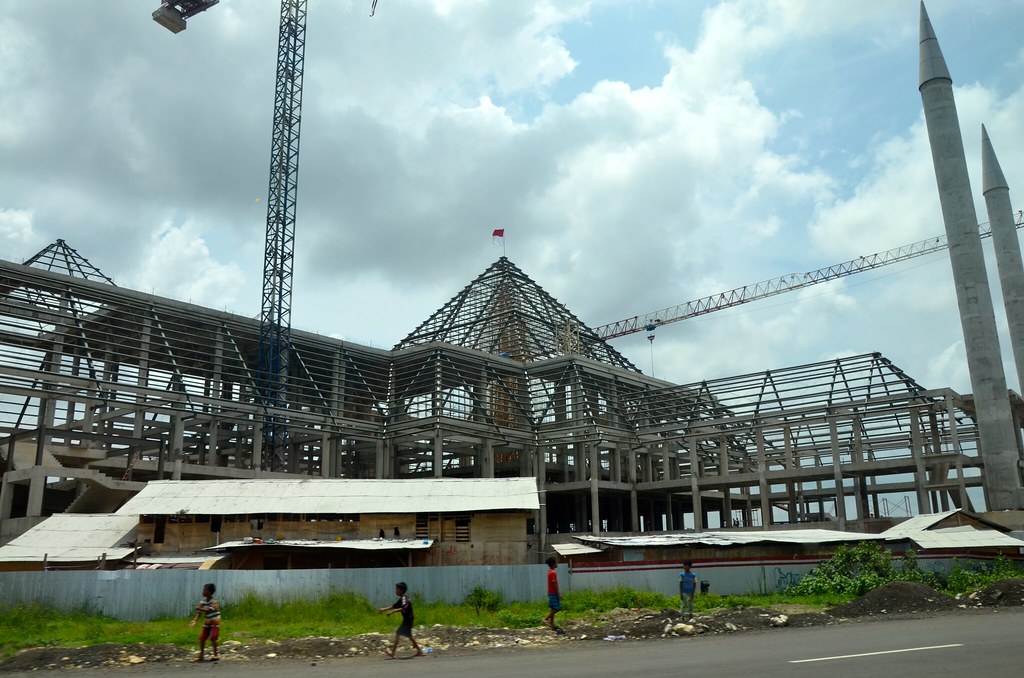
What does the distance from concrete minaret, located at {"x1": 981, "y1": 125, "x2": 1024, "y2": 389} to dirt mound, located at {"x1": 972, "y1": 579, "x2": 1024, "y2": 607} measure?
49.7 meters

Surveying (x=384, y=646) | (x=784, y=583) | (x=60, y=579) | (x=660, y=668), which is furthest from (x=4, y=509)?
(x=660, y=668)

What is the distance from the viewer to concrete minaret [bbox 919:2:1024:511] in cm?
5431

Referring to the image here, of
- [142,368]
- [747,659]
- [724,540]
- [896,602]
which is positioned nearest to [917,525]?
[724,540]

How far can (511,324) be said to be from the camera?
79375mm

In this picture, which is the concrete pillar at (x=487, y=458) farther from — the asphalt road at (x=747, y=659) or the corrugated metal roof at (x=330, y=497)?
the asphalt road at (x=747, y=659)

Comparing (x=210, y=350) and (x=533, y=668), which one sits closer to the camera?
(x=533, y=668)

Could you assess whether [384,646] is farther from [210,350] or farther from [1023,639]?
[210,350]

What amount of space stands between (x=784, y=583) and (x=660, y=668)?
60.3ft

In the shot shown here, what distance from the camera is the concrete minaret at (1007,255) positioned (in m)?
70.5

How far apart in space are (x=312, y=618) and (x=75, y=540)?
53.4ft

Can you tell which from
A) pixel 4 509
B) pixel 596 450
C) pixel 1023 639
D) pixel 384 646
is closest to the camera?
pixel 1023 639

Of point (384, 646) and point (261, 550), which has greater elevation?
point (261, 550)

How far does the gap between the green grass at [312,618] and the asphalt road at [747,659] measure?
3.74 meters

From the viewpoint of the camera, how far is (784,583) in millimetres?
31406
